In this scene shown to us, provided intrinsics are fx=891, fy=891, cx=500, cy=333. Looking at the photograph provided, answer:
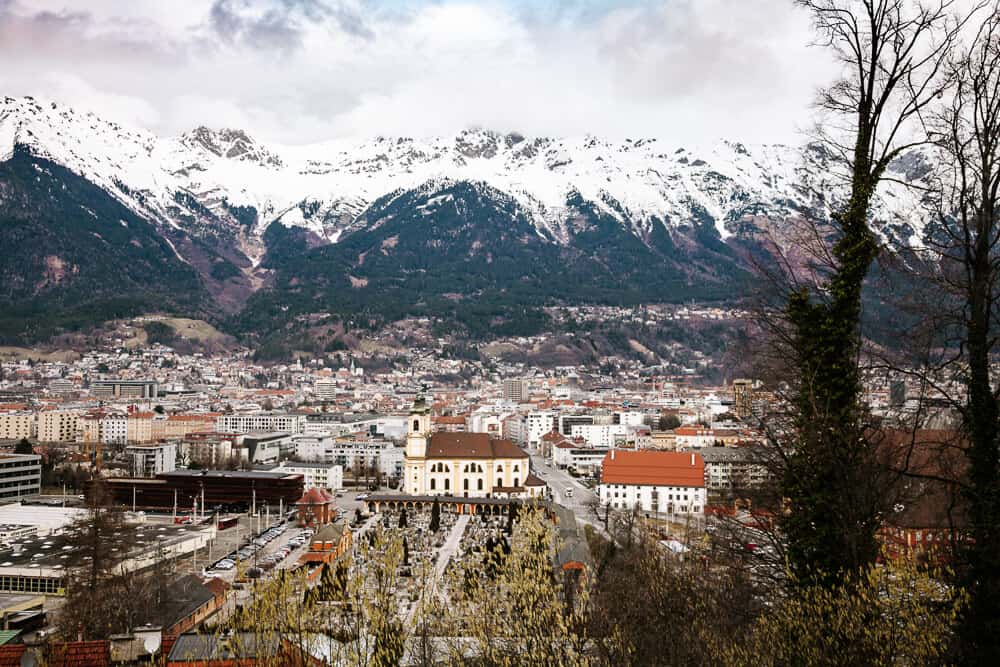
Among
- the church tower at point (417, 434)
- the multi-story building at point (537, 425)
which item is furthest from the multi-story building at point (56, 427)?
the church tower at point (417, 434)

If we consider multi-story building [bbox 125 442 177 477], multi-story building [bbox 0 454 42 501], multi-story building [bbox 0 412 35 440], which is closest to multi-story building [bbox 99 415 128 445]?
multi-story building [bbox 0 412 35 440]

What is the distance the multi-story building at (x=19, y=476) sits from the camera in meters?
48.5

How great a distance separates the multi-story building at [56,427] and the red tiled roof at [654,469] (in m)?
56.0

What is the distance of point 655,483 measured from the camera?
46406 mm

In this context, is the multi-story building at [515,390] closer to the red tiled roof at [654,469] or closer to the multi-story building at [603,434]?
the multi-story building at [603,434]

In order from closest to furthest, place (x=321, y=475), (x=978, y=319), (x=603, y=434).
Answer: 1. (x=978, y=319)
2. (x=321, y=475)
3. (x=603, y=434)

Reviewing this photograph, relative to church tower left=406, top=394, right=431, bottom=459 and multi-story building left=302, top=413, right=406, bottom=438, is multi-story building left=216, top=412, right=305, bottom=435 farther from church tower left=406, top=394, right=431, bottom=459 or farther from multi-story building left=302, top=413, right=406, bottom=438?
church tower left=406, top=394, right=431, bottom=459

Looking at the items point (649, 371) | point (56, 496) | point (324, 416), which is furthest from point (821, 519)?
point (649, 371)

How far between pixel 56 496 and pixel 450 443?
74.9ft

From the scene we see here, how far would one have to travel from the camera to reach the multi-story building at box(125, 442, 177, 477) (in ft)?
202

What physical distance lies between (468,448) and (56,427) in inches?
1873

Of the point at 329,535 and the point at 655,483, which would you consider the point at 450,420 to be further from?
the point at 329,535

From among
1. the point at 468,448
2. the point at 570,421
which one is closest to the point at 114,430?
the point at 570,421

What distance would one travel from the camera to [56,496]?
51.0m
